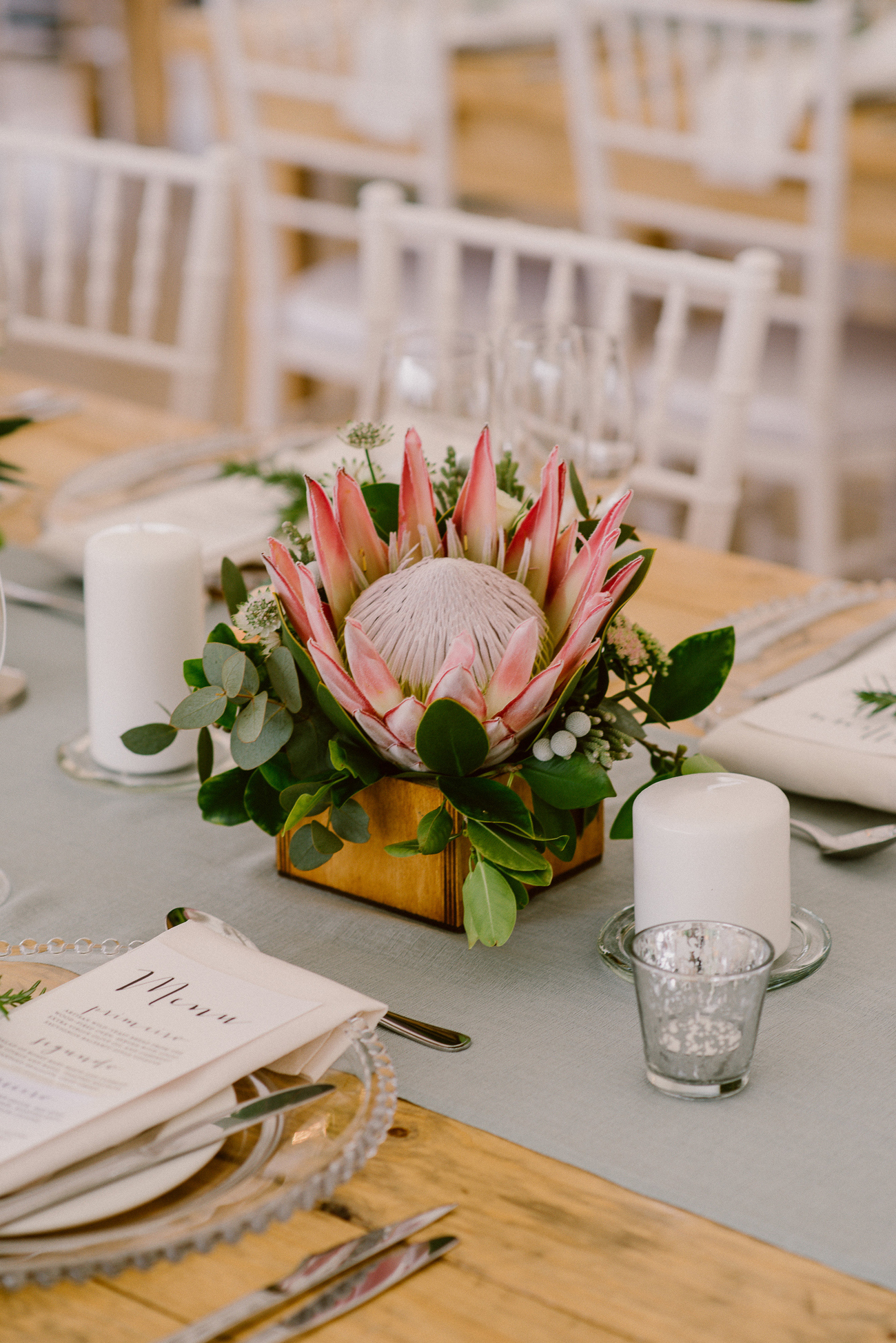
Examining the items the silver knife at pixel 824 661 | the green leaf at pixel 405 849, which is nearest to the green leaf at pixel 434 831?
the green leaf at pixel 405 849

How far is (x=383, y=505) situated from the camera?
76 cm

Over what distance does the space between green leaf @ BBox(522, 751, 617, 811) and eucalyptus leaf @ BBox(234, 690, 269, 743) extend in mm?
122

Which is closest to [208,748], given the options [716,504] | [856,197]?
[716,504]

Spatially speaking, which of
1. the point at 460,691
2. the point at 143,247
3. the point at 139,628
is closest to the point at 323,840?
the point at 460,691

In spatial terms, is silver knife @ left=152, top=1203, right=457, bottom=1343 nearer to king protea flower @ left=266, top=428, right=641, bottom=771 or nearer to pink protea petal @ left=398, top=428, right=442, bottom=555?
king protea flower @ left=266, top=428, right=641, bottom=771

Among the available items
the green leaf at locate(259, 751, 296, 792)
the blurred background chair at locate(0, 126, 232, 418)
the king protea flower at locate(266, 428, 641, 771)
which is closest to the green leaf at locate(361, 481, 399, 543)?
the king protea flower at locate(266, 428, 641, 771)

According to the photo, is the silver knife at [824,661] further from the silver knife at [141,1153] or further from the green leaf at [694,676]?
the silver knife at [141,1153]

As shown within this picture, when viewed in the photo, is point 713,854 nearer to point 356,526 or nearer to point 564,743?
point 564,743

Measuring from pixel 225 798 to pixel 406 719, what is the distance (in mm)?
134

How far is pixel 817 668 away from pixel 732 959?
41 centimetres

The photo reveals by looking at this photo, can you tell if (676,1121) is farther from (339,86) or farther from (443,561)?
(339,86)

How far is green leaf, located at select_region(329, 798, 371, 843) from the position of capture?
699 millimetres

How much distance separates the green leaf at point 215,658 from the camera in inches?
27.8

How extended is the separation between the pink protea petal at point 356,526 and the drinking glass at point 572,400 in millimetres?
376
